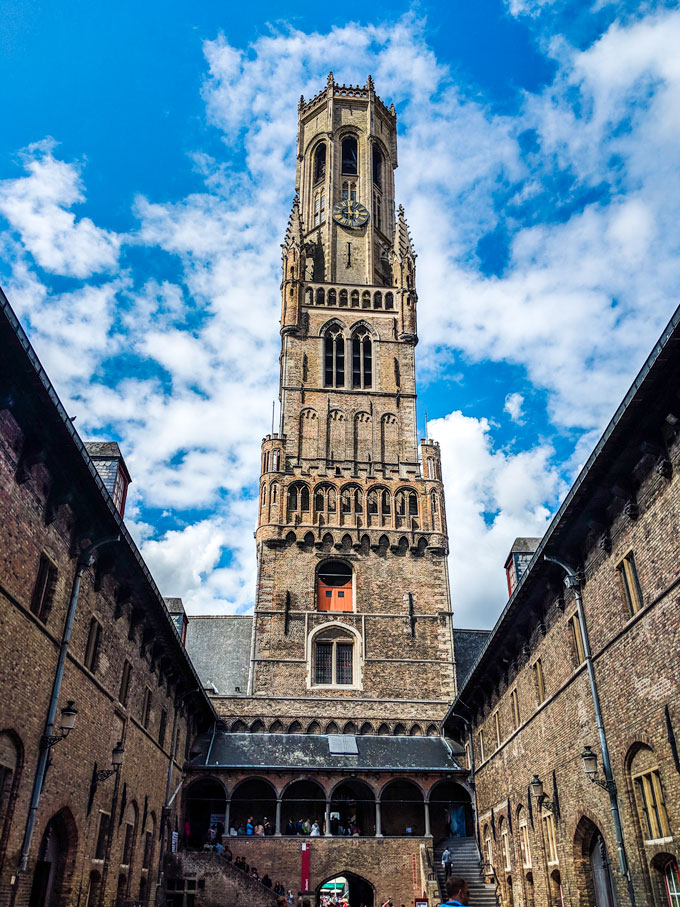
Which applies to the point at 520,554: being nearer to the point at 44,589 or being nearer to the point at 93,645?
the point at 93,645

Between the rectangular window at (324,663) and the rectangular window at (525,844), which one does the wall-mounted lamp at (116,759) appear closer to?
the rectangular window at (525,844)

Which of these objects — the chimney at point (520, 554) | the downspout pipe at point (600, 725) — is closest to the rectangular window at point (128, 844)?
the downspout pipe at point (600, 725)

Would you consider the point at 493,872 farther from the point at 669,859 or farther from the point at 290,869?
the point at 669,859

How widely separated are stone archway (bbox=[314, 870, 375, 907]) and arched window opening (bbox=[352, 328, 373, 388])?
84.3 feet

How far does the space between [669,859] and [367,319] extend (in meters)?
38.5

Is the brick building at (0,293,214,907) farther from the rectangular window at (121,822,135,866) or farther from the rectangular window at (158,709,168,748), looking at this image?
the rectangular window at (158,709,168,748)

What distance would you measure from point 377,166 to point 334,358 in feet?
62.0

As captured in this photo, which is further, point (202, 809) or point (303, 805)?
point (303, 805)

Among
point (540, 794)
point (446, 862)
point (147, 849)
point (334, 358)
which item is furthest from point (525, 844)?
point (334, 358)

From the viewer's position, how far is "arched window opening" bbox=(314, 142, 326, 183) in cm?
5766

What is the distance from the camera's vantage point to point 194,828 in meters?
34.4

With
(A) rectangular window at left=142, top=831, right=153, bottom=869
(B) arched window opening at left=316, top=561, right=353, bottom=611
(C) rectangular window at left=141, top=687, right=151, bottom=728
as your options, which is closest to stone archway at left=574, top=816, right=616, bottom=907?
(C) rectangular window at left=141, top=687, right=151, bottom=728

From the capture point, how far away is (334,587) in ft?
133

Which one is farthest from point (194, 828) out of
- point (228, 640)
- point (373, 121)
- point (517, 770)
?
point (373, 121)
